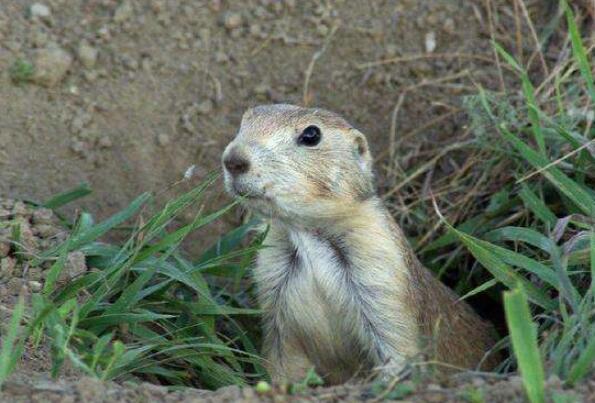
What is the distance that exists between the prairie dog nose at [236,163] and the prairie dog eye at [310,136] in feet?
1.59

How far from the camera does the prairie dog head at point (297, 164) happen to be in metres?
4.86

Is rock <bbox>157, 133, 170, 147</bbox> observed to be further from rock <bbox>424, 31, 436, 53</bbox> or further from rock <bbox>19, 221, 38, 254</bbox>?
rock <bbox>424, 31, 436, 53</bbox>

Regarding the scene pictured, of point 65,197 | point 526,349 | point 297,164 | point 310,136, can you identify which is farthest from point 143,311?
point 526,349

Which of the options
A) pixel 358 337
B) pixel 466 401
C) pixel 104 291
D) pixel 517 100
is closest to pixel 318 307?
pixel 358 337

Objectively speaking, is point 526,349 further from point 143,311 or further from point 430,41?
point 430,41

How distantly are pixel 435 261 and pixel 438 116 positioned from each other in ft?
4.01

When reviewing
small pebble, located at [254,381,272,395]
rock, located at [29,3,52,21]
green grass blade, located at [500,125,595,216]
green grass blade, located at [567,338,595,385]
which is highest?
rock, located at [29,3,52,21]

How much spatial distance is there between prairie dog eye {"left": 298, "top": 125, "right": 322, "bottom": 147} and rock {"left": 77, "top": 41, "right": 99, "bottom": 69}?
259 centimetres

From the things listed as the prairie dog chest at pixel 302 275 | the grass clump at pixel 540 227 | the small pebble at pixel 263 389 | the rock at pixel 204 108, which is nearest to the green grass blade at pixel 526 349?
the grass clump at pixel 540 227

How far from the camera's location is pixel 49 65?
7.16 metres

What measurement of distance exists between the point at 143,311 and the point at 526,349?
215 cm

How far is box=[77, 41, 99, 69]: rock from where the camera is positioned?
734 centimetres

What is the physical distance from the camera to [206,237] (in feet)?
23.8

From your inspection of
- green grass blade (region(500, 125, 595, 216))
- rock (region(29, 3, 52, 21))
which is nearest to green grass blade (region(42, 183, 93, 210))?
rock (region(29, 3, 52, 21))
